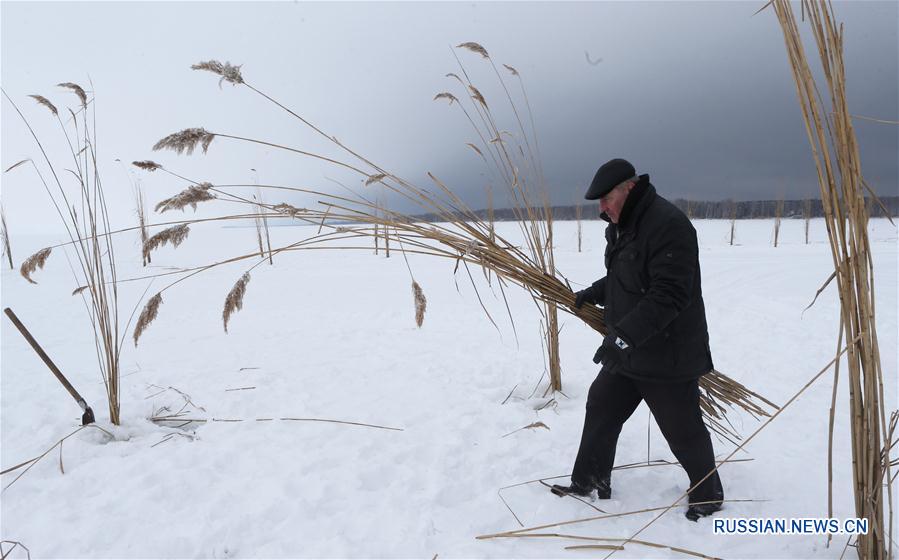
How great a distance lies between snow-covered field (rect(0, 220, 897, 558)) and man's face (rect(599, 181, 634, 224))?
46.1 inches

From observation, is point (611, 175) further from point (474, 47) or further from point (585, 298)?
point (474, 47)

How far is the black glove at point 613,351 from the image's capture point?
157cm

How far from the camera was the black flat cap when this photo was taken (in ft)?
5.40

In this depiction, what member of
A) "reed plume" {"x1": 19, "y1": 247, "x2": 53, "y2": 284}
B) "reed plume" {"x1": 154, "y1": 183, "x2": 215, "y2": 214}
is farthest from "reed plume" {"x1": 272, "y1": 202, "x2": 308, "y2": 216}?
"reed plume" {"x1": 19, "y1": 247, "x2": 53, "y2": 284}

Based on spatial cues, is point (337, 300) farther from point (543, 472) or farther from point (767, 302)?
point (767, 302)

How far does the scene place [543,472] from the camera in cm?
206

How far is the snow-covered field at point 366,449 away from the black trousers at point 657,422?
136 millimetres

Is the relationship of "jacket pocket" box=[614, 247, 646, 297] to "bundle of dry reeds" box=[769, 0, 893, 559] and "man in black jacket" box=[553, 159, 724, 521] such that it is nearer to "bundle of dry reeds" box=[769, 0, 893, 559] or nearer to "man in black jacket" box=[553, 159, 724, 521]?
"man in black jacket" box=[553, 159, 724, 521]

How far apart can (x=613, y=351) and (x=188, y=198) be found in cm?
155

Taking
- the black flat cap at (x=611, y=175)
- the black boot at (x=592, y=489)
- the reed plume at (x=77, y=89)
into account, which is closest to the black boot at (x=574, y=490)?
the black boot at (x=592, y=489)

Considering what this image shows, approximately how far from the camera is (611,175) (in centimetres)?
165

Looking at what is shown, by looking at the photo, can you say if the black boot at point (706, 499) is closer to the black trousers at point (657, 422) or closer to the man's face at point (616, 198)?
the black trousers at point (657, 422)

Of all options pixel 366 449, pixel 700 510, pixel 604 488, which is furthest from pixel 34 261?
pixel 700 510

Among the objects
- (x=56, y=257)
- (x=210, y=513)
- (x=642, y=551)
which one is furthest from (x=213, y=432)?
(x=56, y=257)
